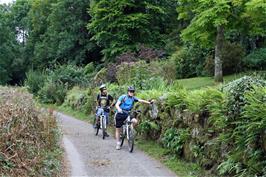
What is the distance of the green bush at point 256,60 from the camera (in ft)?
107

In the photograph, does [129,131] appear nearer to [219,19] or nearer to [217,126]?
[217,126]

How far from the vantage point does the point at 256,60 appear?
107 ft

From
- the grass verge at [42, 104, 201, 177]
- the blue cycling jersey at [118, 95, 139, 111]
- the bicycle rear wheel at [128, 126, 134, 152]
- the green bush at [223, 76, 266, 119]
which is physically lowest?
the grass verge at [42, 104, 201, 177]

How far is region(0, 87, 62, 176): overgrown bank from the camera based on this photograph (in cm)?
823

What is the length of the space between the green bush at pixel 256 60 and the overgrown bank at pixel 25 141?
77.3ft

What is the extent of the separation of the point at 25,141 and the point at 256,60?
1030 inches

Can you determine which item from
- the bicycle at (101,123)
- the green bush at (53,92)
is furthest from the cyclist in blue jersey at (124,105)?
the green bush at (53,92)

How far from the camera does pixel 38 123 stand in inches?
434

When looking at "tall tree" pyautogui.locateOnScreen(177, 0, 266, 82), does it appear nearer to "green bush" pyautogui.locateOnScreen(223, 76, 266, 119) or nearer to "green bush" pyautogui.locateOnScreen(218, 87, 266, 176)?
"green bush" pyautogui.locateOnScreen(223, 76, 266, 119)

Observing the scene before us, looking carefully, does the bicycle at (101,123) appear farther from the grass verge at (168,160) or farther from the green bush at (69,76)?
the green bush at (69,76)

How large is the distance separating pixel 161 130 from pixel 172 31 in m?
34.4

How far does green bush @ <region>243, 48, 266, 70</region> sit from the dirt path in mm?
18566

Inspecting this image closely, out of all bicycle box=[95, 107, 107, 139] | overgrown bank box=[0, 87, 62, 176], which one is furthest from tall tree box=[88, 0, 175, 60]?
overgrown bank box=[0, 87, 62, 176]

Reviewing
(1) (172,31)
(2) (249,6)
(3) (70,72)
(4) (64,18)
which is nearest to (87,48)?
(4) (64,18)
